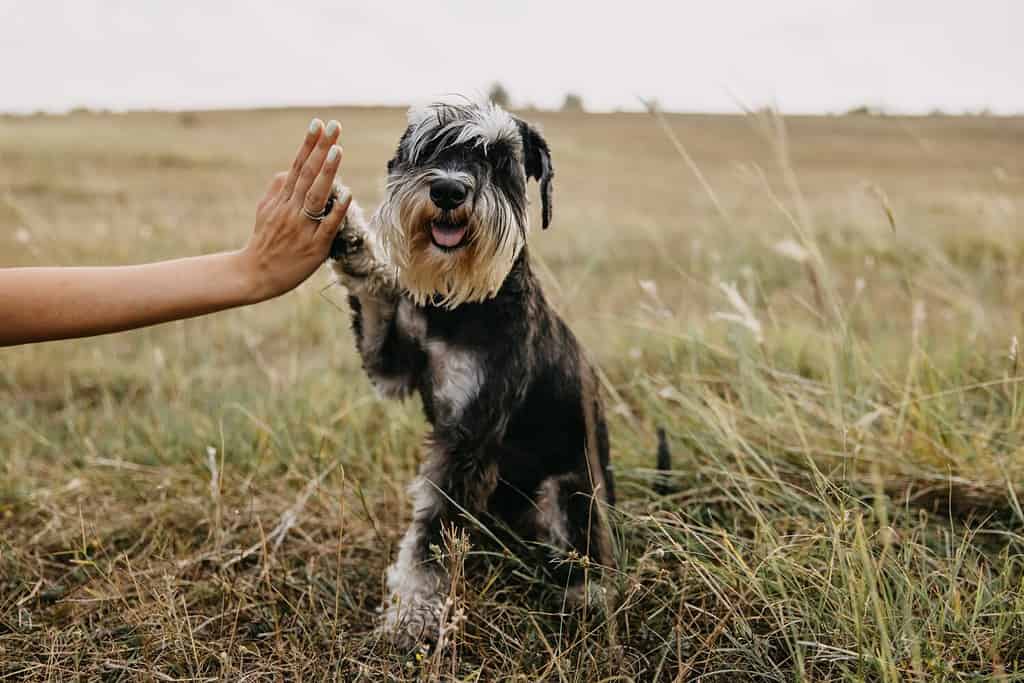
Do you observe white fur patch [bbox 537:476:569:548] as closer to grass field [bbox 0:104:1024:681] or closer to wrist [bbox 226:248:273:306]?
grass field [bbox 0:104:1024:681]

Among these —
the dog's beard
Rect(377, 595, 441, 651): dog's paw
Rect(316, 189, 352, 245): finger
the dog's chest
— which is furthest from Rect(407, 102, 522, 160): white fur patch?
Rect(377, 595, 441, 651): dog's paw

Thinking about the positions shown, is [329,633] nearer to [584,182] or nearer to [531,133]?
[531,133]

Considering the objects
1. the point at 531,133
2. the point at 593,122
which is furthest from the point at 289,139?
the point at 531,133

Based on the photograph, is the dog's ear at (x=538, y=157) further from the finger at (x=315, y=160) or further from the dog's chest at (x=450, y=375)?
the finger at (x=315, y=160)

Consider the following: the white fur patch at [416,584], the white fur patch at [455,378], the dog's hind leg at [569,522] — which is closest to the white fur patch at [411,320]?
the white fur patch at [455,378]

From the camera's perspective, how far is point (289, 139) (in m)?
27.9

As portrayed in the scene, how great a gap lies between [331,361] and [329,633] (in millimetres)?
2988

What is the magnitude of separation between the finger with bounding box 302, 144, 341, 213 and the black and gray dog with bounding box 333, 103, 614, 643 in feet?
0.78

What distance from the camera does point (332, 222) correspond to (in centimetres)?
252

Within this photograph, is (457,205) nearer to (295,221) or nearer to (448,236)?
(448,236)

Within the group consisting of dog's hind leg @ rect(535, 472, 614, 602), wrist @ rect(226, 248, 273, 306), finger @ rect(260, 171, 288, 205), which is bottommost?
dog's hind leg @ rect(535, 472, 614, 602)

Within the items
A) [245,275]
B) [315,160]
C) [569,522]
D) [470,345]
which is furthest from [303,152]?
[569,522]

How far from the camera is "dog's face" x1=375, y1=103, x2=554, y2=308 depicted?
2.54 meters

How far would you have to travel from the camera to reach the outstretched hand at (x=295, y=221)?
241cm
